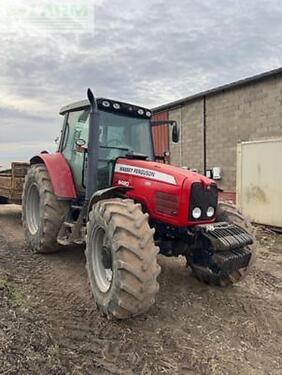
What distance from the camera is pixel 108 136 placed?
5.41m

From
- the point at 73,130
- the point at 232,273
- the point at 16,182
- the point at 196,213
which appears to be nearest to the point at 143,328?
the point at 196,213

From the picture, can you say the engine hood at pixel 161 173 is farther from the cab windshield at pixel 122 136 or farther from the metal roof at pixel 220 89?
the metal roof at pixel 220 89

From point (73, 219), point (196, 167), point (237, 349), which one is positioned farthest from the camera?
point (196, 167)

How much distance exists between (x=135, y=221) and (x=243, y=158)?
7198 millimetres

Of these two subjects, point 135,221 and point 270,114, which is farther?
point 270,114

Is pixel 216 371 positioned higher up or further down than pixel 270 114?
further down

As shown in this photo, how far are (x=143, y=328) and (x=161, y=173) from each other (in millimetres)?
1643

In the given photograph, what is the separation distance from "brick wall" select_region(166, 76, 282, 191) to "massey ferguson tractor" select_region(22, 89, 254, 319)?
222 inches

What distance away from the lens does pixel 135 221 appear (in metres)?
3.86

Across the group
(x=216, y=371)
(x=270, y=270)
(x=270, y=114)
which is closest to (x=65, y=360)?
(x=216, y=371)

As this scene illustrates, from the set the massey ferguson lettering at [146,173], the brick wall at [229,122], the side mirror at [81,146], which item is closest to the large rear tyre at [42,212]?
A: the side mirror at [81,146]

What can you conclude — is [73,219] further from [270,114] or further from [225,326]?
[270,114]

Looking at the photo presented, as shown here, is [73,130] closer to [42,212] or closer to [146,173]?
[42,212]

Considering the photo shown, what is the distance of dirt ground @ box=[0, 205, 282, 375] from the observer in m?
3.14
